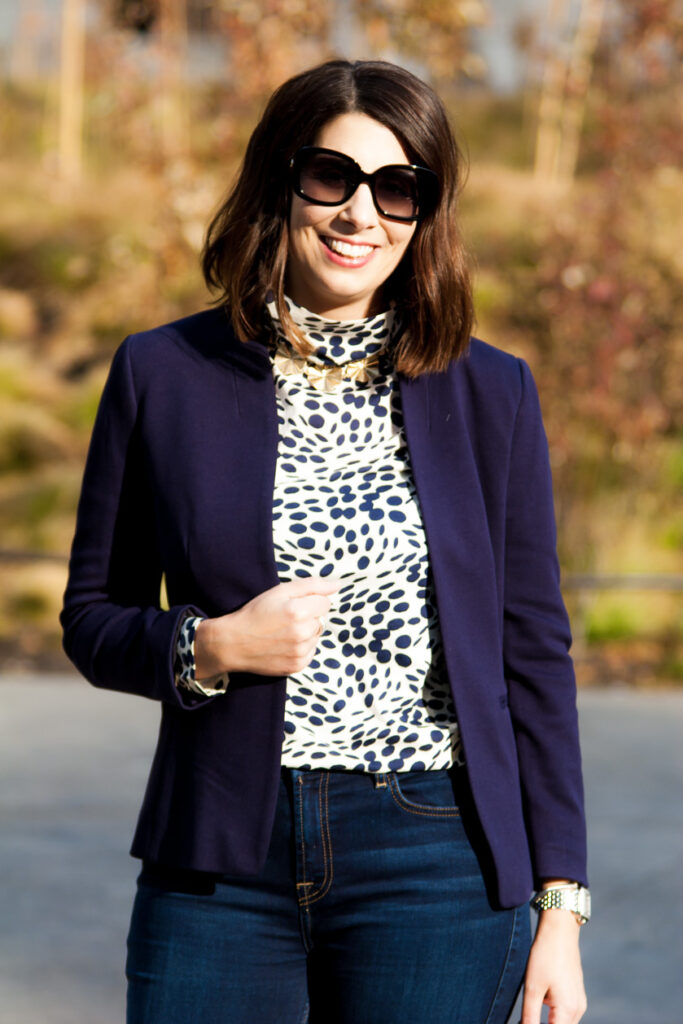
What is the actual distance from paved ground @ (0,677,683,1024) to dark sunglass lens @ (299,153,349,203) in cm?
233

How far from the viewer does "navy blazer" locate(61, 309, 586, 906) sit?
1.56 m

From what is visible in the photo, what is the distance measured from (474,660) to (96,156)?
10.8 metres

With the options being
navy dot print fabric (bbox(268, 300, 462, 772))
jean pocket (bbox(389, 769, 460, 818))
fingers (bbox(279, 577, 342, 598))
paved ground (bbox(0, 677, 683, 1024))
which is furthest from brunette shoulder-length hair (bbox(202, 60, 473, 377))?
paved ground (bbox(0, 677, 683, 1024))

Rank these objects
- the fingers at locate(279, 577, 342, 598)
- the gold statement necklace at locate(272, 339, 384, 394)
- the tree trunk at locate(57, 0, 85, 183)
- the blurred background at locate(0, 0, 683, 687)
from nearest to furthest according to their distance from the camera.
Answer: the fingers at locate(279, 577, 342, 598) → the gold statement necklace at locate(272, 339, 384, 394) → the blurred background at locate(0, 0, 683, 687) → the tree trunk at locate(57, 0, 85, 183)

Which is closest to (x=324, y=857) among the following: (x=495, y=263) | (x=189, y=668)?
(x=189, y=668)

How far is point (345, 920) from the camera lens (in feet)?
5.07

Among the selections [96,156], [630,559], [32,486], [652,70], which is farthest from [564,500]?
[96,156]

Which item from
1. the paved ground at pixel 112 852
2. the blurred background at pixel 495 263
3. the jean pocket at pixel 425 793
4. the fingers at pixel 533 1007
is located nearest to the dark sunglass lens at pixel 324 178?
the jean pocket at pixel 425 793

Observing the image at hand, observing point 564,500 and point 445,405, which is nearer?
point 445,405

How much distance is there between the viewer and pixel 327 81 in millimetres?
1655

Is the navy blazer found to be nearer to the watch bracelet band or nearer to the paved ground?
the watch bracelet band

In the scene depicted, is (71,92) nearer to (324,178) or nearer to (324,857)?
(324,178)

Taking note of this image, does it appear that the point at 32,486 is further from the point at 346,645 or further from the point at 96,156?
the point at 346,645

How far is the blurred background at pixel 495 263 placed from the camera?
7512 millimetres
